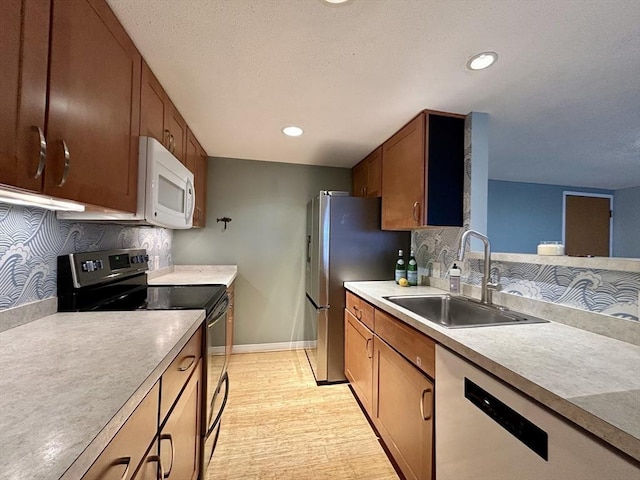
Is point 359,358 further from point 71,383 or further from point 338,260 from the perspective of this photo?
point 71,383

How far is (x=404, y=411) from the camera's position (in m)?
1.36

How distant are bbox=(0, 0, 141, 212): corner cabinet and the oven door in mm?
727

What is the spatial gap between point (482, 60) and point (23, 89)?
1698mm

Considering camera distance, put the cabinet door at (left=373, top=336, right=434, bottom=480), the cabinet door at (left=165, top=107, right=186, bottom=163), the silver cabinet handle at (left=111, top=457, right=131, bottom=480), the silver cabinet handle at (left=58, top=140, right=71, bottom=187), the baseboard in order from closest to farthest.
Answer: the silver cabinet handle at (left=111, top=457, right=131, bottom=480), the silver cabinet handle at (left=58, top=140, right=71, bottom=187), the cabinet door at (left=373, top=336, right=434, bottom=480), the cabinet door at (left=165, top=107, right=186, bottom=163), the baseboard

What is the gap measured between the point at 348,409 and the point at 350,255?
117 cm

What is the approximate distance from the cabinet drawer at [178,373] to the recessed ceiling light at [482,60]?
5.83 feet

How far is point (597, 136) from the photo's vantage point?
217 cm

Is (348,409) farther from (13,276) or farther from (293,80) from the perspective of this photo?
(293,80)

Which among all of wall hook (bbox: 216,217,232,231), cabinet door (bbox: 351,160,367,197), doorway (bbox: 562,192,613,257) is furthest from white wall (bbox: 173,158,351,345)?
doorway (bbox: 562,192,613,257)

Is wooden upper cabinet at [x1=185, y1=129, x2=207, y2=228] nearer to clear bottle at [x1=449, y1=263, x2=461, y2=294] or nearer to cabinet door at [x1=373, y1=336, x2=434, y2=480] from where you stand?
cabinet door at [x1=373, y1=336, x2=434, y2=480]

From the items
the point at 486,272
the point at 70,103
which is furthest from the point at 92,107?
the point at 486,272

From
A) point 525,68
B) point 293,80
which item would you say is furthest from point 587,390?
point 293,80

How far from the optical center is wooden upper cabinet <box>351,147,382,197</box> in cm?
249

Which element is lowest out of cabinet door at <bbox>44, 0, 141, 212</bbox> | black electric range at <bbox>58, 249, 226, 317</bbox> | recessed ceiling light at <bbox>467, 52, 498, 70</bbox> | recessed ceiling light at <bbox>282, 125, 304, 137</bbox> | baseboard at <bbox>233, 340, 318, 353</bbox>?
baseboard at <bbox>233, 340, 318, 353</bbox>
